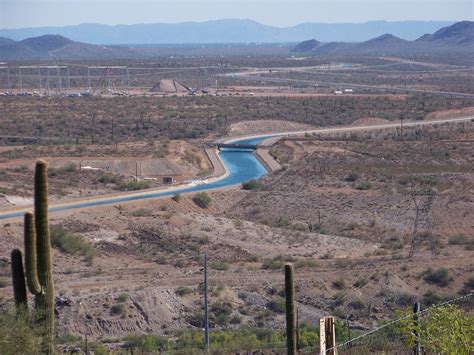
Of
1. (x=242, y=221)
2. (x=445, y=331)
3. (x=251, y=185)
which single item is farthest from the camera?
(x=251, y=185)

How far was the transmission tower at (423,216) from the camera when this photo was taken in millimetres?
44269

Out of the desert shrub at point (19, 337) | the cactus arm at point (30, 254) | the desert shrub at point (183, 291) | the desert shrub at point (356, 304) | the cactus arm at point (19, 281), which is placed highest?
the cactus arm at point (30, 254)

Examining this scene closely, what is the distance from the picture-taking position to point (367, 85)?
521 ft

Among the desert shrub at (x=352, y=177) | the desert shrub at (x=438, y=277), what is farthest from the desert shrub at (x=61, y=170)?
the desert shrub at (x=438, y=277)

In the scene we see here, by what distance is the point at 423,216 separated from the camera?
50406 mm

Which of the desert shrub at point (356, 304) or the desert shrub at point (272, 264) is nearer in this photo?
the desert shrub at point (356, 304)

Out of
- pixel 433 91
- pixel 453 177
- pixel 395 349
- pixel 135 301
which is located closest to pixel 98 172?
pixel 453 177

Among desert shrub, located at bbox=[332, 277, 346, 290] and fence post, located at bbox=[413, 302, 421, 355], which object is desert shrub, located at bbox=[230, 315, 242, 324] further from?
fence post, located at bbox=[413, 302, 421, 355]

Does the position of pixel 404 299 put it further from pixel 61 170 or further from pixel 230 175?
pixel 61 170

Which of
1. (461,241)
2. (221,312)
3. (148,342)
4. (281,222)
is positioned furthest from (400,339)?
(281,222)

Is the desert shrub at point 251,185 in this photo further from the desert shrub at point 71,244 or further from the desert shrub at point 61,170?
the desert shrub at point 71,244

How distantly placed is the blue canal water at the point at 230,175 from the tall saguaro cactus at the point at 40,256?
96.3 ft

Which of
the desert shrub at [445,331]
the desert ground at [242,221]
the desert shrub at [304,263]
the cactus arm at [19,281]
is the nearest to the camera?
the desert shrub at [445,331]

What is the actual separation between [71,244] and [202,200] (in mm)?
14094
